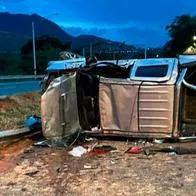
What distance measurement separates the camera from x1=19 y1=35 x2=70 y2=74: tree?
68500mm

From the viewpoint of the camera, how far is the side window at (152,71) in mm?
11898

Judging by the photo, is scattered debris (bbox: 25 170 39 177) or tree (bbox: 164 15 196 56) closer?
scattered debris (bbox: 25 170 39 177)

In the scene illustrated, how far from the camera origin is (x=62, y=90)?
39.9 ft

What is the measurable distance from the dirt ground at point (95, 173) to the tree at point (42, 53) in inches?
1940

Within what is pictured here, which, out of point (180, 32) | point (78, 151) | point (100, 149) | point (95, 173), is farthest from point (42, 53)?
point (95, 173)

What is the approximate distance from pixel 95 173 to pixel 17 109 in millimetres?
9859

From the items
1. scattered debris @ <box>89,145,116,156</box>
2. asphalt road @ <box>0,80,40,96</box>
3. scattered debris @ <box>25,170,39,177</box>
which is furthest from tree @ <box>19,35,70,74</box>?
scattered debris @ <box>25,170,39,177</box>

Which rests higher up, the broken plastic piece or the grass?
the broken plastic piece

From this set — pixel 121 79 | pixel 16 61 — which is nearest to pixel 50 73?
pixel 121 79

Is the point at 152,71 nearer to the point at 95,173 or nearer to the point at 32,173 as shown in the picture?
the point at 95,173

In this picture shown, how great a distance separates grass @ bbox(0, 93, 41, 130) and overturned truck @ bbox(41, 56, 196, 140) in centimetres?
284

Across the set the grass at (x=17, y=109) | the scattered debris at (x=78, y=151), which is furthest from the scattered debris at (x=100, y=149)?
the grass at (x=17, y=109)

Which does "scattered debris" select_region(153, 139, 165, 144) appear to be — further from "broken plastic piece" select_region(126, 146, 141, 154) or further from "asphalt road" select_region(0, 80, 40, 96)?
Result: "asphalt road" select_region(0, 80, 40, 96)

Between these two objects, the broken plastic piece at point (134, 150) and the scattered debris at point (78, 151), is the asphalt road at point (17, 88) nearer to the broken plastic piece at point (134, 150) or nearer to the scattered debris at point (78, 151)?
the scattered debris at point (78, 151)
